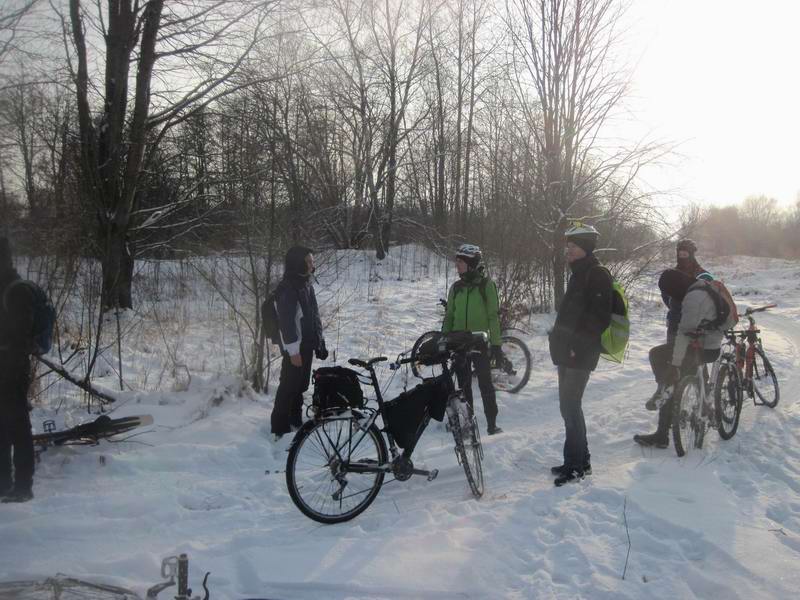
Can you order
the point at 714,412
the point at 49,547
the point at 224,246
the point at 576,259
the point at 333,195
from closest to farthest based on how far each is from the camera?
the point at 49,547 → the point at 576,259 → the point at 714,412 → the point at 224,246 → the point at 333,195

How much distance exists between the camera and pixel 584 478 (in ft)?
14.9

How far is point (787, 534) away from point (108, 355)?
8067 mm

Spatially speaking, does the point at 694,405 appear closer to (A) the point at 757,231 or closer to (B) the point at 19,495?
(B) the point at 19,495

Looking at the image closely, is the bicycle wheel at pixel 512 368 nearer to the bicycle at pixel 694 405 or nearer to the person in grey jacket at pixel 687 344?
the person in grey jacket at pixel 687 344

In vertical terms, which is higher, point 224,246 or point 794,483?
point 224,246

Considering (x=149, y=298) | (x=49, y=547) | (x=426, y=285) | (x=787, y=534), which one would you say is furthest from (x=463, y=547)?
(x=426, y=285)

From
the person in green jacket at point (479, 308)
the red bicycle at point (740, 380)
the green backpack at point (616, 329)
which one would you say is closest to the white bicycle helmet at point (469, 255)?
the person in green jacket at point (479, 308)

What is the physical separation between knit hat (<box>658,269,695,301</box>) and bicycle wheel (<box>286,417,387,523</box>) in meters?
3.86

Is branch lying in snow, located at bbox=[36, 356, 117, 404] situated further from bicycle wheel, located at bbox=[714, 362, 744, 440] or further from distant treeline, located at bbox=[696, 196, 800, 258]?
distant treeline, located at bbox=[696, 196, 800, 258]

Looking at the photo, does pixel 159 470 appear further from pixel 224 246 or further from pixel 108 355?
pixel 108 355

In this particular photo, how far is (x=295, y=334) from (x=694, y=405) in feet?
12.4

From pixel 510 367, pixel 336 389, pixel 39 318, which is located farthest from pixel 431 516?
pixel 510 367

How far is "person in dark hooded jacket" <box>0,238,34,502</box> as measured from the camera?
3943 mm

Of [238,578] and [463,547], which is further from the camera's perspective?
[463,547]
